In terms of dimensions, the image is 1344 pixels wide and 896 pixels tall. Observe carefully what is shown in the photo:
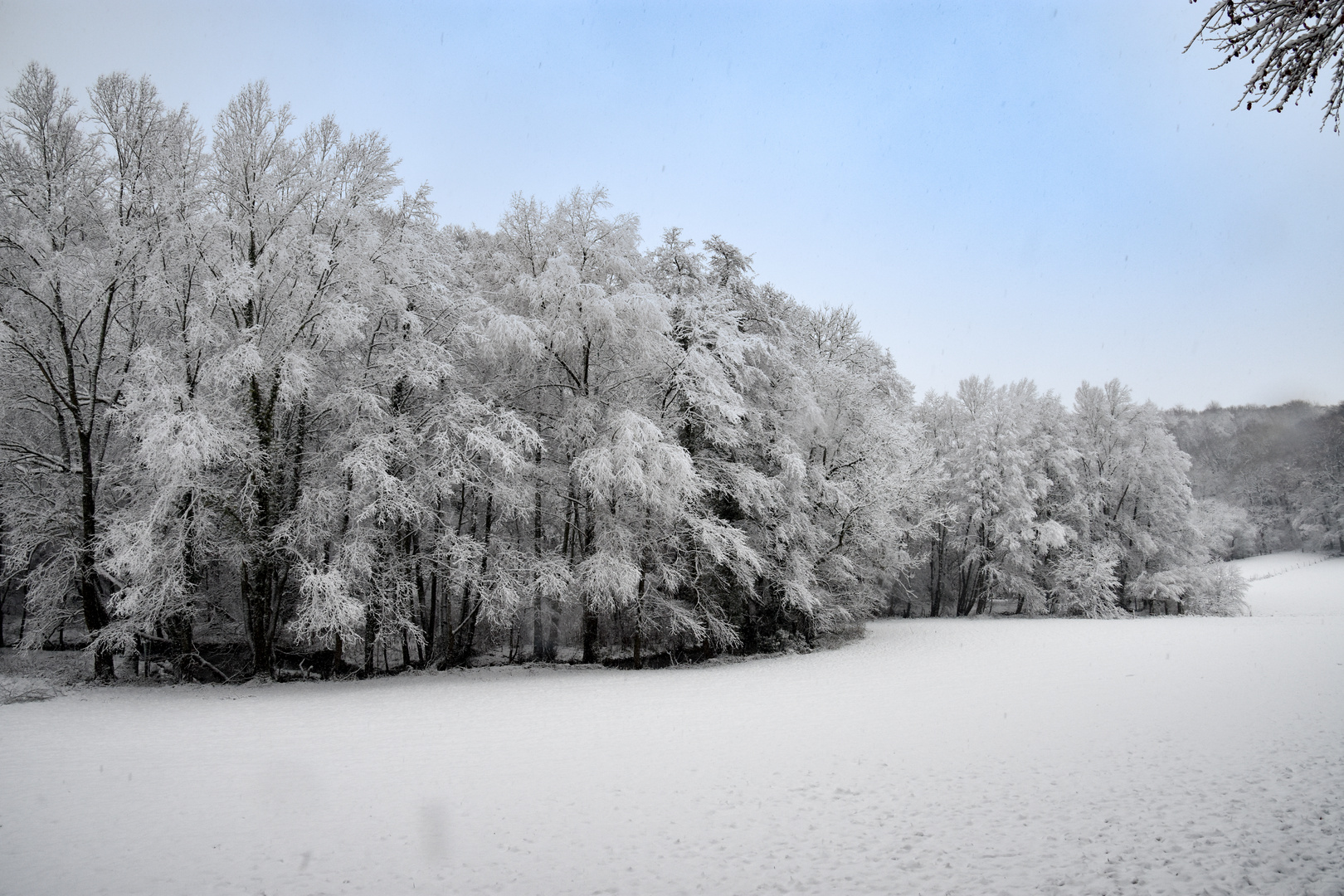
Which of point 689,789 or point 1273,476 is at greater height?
point 1273,476

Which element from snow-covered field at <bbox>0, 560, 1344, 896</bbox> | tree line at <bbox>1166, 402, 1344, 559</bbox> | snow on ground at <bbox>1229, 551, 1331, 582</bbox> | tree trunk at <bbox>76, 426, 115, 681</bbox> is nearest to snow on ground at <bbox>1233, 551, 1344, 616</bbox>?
snow on ground at <bbox>1229, 551, 1331, 582</bbox>

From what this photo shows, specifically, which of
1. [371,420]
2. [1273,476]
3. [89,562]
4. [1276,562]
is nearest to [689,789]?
[371,420]

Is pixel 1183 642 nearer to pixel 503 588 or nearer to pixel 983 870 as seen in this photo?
pixel 983 870

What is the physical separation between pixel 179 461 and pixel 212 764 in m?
5.72

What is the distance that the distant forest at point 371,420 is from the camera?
12969mm

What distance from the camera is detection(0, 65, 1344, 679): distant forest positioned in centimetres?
1297

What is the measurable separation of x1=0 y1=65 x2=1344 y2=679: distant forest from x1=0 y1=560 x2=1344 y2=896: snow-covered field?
9.10 feet

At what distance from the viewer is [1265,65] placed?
4.63 m

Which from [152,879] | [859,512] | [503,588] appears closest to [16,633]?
[503,588]

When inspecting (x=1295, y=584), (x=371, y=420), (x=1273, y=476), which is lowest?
(x=1295, y=584)

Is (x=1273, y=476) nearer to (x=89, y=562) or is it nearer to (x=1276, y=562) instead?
(x=1276, y=562)

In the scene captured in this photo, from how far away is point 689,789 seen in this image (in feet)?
23.5

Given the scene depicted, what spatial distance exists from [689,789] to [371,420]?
10984 mm

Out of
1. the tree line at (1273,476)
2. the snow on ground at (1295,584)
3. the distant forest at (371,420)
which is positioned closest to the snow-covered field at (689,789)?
the distant forest at (371,420)
